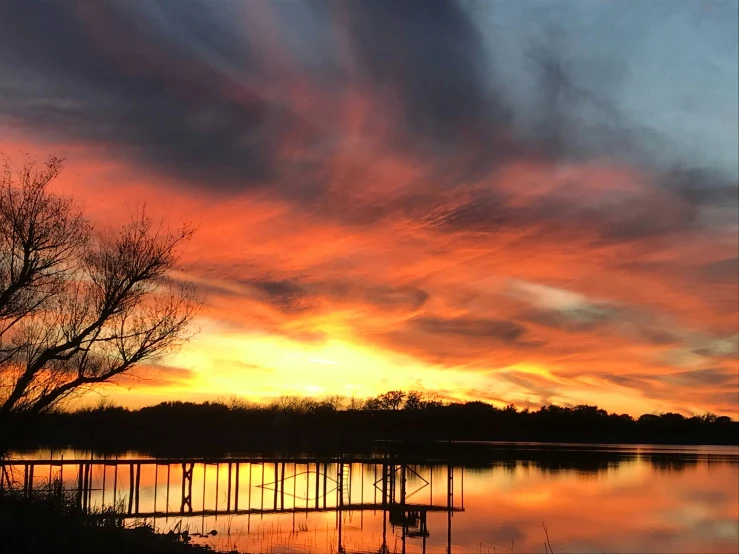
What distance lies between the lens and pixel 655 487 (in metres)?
62.3

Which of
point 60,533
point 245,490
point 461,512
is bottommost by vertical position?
point 245,490

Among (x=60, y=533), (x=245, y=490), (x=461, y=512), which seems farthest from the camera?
(x=245, y=490)

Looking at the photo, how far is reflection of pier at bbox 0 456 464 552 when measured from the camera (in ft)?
115

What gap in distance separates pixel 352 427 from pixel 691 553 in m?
71.1

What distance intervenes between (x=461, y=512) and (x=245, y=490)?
2011 cm

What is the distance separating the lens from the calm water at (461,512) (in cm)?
3222

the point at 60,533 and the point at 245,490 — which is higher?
the point at 60,533

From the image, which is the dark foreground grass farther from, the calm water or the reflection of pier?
the calm water

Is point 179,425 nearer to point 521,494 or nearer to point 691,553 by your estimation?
point 521,494

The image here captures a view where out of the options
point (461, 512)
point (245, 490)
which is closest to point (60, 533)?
point (461, 512)

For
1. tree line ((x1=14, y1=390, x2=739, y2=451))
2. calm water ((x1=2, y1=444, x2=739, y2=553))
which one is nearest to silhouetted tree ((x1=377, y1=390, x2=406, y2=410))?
tree line ((x1=14, y1=390, x2=739, y2=451))

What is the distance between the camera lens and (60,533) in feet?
59.3

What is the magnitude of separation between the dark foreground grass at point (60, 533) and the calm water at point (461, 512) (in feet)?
13.7

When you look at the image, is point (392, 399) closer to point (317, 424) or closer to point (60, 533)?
point (317, 424)
